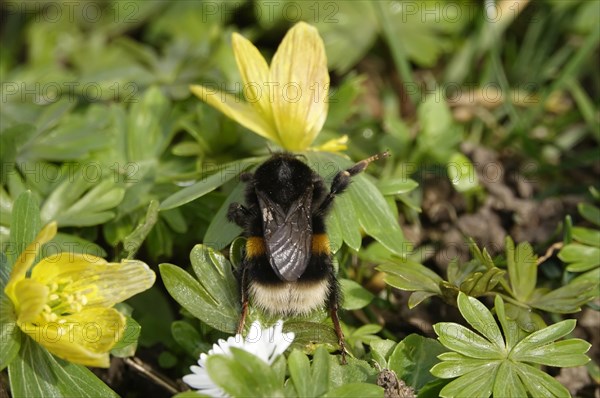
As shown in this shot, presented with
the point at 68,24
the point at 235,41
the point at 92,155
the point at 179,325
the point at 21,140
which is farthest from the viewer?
the point at 68,24

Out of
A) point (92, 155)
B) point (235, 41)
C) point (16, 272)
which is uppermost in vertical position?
point (235, 41)

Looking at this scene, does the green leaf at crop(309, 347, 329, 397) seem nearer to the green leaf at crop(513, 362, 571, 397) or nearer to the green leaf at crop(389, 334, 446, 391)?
the green leaf at crop(389, 334, 446, 391)

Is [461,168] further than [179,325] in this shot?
Yes

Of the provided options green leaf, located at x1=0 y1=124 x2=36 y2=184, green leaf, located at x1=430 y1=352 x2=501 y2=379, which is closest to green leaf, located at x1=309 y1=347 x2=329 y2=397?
green leaf, located at x1=430 y1=352 x2=501 y2=379

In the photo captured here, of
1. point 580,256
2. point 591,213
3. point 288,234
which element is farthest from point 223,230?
point 591,213

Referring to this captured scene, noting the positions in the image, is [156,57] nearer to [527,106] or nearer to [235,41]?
[235,41]

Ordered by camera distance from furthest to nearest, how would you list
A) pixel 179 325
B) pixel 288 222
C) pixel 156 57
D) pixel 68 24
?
pixel 68 24, pixel 156 57, pixel 179 325, pixel 288 222

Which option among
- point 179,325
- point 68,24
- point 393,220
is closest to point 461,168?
point 393,220
